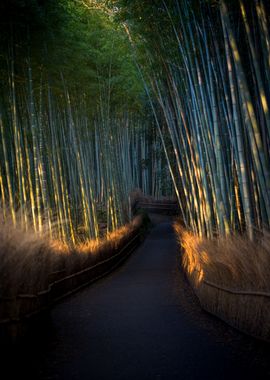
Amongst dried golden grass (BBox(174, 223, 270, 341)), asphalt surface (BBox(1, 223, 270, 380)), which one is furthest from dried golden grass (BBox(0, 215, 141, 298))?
dried golden grass (BBox(174, 223, 270, 341))

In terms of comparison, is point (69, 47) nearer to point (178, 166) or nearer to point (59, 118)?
point (59, 118)

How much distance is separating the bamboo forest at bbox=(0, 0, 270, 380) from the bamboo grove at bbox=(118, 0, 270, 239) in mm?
19

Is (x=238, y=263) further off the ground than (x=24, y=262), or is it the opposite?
(x=24, y=262)

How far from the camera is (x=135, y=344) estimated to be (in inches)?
125

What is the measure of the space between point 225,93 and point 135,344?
261 centimetres

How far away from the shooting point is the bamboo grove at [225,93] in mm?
3822

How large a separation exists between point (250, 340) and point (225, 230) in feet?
6.01

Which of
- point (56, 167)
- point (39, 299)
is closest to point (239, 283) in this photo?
point (39, 299)

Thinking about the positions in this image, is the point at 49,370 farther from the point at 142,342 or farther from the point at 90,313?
the point at 90,313

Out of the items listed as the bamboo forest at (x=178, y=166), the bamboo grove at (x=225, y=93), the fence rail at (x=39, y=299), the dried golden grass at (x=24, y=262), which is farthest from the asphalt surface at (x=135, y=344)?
the bamboo grove at (x=225, y=93)

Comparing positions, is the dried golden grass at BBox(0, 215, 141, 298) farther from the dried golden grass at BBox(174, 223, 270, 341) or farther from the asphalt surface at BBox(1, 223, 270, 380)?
the dried golden grass at BBox(174, 223, 270, 341)

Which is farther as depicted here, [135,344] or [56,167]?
[56,167]

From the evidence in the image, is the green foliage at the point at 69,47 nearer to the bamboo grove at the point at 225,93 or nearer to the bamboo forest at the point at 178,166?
the bamboo forest at the point at 178,166

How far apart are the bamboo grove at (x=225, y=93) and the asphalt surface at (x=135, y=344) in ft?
3.15
